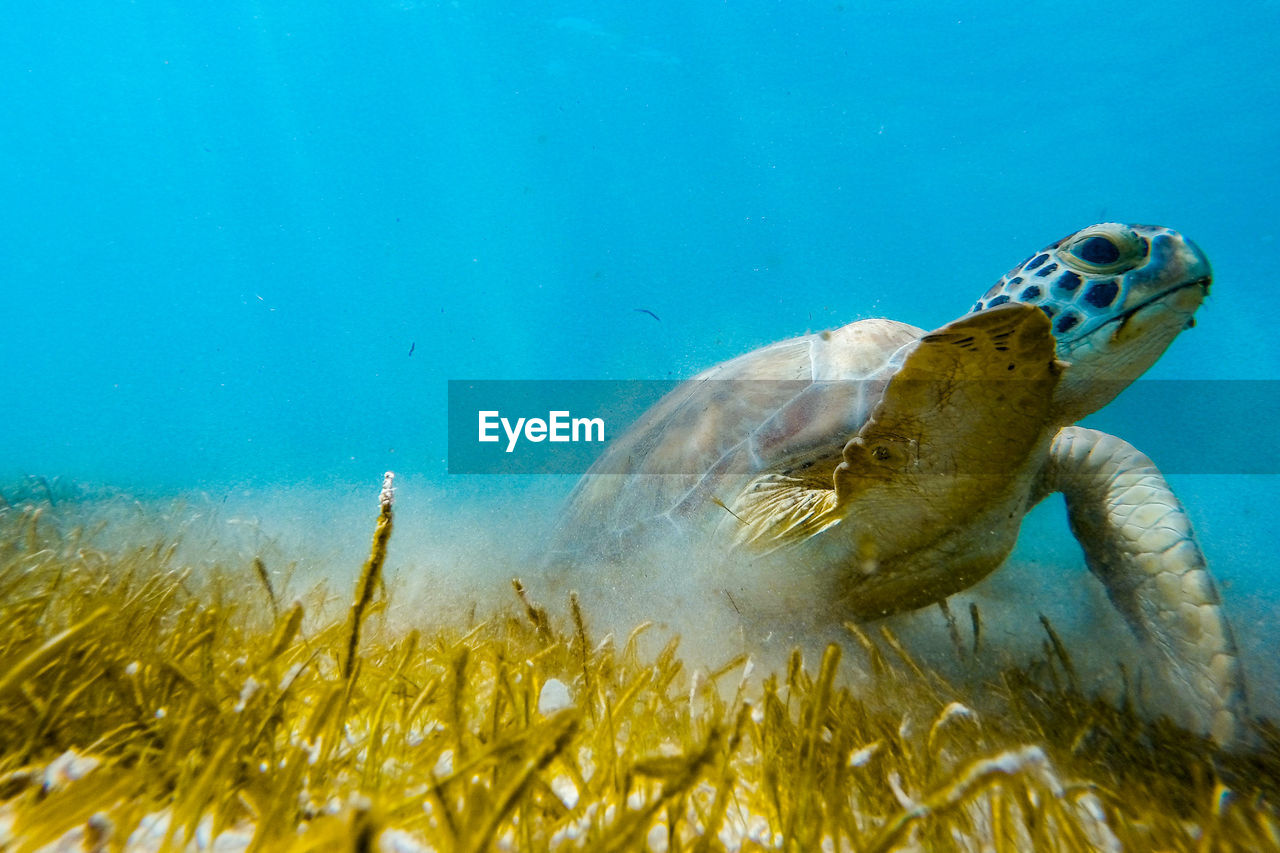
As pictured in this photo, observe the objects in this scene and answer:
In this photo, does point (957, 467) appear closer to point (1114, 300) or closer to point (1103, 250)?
point (1114, 300)

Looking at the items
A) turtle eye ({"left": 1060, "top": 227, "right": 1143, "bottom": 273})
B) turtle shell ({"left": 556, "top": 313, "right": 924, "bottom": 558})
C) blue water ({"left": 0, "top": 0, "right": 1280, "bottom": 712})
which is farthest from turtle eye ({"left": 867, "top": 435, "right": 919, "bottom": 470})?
blue water ({"left": 0, "top": 0, "right": 1280, "bottom": 712})

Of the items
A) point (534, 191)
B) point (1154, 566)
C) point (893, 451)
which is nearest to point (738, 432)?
point (893, 451)

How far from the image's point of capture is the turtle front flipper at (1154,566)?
166 cm

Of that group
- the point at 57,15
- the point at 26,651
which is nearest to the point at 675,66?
the point at 26,651

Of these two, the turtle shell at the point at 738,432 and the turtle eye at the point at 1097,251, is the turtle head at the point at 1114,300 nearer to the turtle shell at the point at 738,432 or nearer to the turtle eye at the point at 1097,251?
the turtle eye at the point at 1097,251

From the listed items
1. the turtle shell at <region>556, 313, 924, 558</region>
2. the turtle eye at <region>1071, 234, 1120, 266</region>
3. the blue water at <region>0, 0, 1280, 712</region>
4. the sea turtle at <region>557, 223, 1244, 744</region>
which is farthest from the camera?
the blue water at <region>0, 0, 1280, 712</region>

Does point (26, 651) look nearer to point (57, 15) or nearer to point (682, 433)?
point (682, 433)

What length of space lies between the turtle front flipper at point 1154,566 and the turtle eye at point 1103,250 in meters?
1.00

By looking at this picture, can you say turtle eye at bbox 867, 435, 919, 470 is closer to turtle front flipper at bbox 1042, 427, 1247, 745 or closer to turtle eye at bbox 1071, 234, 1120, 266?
turtle eye at bbox 1071, 234, 1120, 266

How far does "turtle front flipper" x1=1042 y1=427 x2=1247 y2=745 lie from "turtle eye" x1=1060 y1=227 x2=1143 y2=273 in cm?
100

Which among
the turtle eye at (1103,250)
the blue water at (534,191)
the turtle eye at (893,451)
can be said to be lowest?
the turtle eye at (893,451)

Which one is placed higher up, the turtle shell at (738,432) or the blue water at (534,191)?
the blue water at (534,191)

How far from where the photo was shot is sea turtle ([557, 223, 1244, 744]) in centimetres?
165

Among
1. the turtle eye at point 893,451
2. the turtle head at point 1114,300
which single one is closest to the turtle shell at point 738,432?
the turtle eye at point 893,451
